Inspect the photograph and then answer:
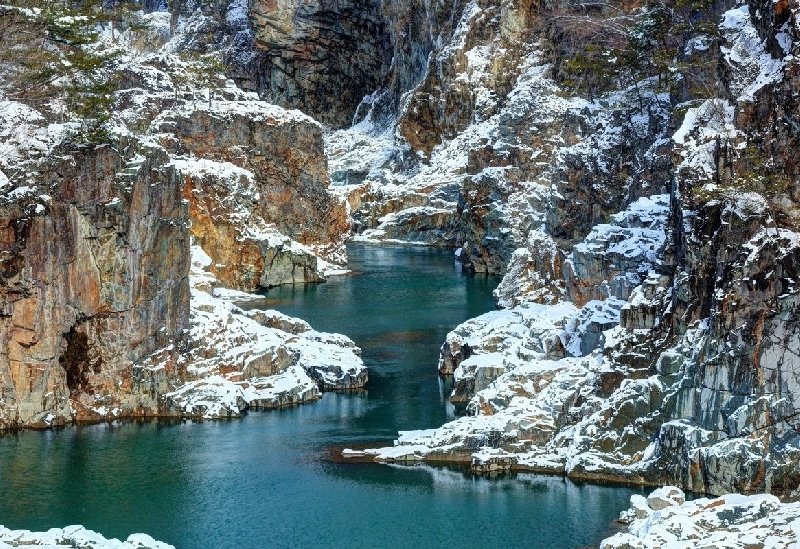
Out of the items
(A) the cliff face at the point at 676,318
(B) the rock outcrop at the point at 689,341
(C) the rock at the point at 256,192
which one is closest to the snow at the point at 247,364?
(A) the cliff face at the point at 676,318

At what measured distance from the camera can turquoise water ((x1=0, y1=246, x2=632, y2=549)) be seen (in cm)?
4991

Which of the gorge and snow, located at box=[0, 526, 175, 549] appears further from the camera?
the gorge

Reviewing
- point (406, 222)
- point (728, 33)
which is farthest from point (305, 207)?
point (728, 33)

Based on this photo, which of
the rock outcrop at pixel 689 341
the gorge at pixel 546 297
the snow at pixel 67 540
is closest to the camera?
the snow at pixel 67 540

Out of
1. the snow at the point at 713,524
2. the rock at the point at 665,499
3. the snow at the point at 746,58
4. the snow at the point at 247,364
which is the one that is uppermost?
the snow at the point at 746,58

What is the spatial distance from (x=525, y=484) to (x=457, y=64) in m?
124

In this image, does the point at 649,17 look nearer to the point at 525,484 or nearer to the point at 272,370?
the point at 272,370

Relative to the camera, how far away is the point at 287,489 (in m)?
55.9

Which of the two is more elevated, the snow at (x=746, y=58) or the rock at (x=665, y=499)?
the snow at (x=746, y=58)

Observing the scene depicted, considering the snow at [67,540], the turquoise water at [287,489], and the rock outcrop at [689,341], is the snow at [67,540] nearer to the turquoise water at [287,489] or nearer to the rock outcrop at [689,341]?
the turquoise water at [287,489]

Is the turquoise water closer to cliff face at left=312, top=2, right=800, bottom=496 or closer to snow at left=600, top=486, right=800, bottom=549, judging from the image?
cliff face at left=312, top=2, right=800, bottom=496

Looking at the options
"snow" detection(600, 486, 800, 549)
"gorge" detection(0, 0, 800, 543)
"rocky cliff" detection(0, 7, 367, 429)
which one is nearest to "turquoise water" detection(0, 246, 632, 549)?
"gorge" detection(0, 0, 800, 543)

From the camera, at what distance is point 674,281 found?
5881cm

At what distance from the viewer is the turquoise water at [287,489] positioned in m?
49.9
